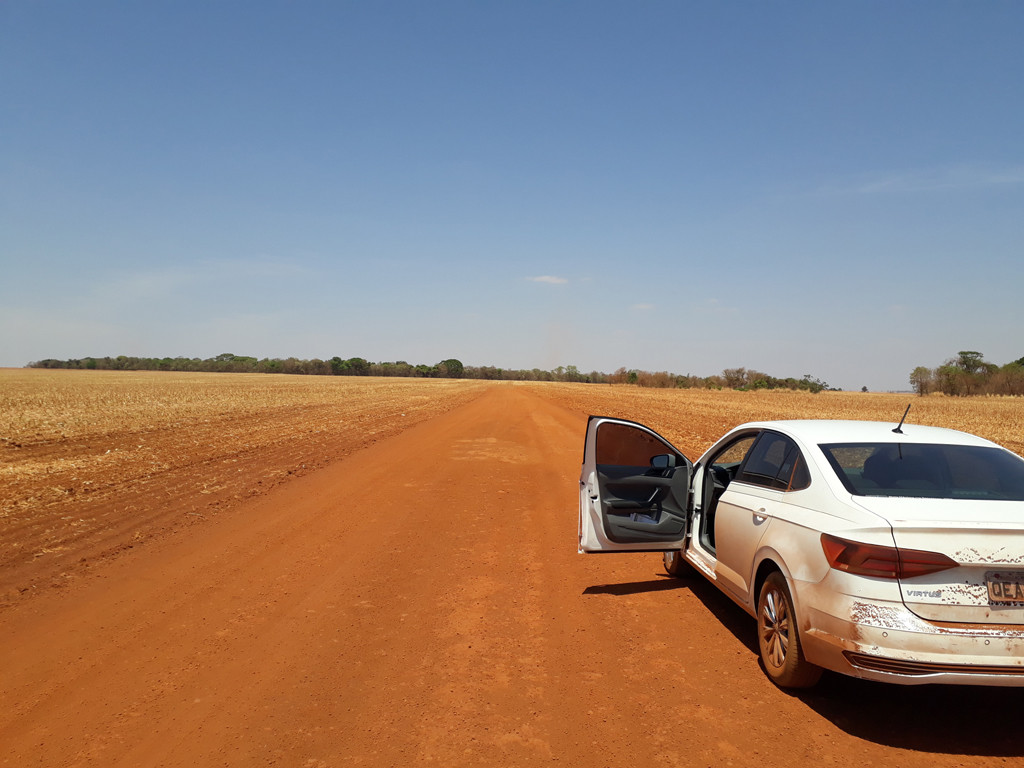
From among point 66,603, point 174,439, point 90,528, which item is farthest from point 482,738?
point 174,439

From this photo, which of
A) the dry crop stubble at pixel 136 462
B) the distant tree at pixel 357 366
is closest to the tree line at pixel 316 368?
the distant tree at pixel 357 366

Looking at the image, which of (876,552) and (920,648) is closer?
(920,648)

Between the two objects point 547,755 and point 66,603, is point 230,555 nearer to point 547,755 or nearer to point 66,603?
point 66,603

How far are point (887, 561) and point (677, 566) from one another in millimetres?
3144

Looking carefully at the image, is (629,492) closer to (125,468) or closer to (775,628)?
(775,628)

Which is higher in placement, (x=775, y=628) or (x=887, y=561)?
(x=887, y=561)

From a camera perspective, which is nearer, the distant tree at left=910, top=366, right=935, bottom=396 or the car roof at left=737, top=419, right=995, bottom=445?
the car roof at left=737, top=419, right=995, bottom=445

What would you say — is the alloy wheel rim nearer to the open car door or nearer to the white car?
the white car

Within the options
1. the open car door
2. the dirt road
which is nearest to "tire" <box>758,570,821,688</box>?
the dirt road

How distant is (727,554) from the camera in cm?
474

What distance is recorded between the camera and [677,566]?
619cm

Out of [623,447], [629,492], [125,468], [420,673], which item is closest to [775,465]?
[629,492]

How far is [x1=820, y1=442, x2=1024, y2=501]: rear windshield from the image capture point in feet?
12.3

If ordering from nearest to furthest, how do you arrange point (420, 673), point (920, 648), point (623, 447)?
point (920, 648) < point (420, 673) < point (623, 447)
